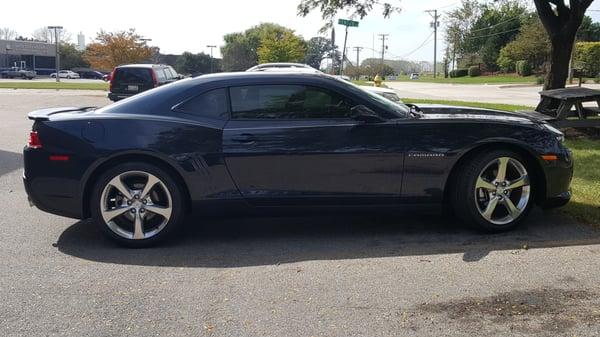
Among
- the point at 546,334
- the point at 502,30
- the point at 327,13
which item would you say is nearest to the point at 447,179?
the point at 546,334

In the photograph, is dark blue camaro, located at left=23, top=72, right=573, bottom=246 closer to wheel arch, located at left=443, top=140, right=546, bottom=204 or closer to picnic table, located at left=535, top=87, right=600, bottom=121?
wheel arch, located at left=443, top=140, right=546, bottom=204

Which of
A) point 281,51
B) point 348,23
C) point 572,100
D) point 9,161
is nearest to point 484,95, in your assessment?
point 348,23

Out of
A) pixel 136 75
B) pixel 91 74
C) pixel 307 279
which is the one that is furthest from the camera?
pixel 91 74

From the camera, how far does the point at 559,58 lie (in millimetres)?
11484

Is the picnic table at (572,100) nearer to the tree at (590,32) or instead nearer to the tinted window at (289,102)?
the tinted window at (289,102)

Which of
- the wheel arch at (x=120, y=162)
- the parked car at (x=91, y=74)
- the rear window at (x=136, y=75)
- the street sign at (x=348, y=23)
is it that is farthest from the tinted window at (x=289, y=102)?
the parked car at (x=91, y=74)

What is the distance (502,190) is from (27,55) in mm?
101700

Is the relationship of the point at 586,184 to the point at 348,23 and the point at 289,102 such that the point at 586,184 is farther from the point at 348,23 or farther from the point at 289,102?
the point at 348,23

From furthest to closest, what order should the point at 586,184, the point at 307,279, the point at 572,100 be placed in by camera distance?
the point at 572,100 < the point at 586,184 < the point at 307,279

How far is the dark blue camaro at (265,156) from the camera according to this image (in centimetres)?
472

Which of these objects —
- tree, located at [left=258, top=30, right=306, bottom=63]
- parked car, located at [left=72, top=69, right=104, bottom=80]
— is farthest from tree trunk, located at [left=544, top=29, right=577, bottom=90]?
parked car, located at [left=72, top=69, right=104, bottom=80]

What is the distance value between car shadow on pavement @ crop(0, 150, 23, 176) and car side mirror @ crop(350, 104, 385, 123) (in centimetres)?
571

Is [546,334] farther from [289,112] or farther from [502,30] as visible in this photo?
[502,30]

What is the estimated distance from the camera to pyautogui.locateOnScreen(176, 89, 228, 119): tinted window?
4.84 m
